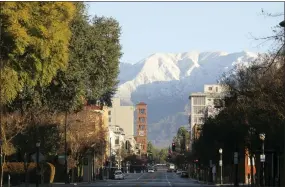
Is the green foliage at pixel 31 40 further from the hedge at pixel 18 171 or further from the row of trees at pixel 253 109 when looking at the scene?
the hedge at pixel 18 171

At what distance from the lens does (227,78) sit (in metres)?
62.6

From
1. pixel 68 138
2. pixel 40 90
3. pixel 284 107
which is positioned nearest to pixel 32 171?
pixel 68 138

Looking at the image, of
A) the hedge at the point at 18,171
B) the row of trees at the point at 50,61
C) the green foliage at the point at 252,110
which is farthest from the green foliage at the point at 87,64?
the hedge at the point at 18,171

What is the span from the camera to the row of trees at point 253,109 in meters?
40.2

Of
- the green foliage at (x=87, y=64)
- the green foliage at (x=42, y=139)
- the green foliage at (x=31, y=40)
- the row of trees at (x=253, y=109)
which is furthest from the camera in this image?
the green foliage at (x=42, y=139)

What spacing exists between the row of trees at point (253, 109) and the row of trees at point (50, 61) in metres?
10.5

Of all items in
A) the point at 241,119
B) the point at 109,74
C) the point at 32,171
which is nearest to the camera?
the point at 109,74

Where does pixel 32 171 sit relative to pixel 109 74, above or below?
below

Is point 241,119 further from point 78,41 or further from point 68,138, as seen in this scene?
point 68,138

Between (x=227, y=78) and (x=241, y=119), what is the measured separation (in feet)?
16.1

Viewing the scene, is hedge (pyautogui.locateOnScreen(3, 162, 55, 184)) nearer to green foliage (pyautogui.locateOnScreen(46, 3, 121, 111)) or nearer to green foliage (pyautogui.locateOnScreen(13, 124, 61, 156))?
green foliage (pyautogui.locateOnScreen(13, 124, 61, 156))

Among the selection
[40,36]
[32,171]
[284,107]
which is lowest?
[32,171]

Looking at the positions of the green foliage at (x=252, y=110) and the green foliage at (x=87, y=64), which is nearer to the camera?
the green foliage at (x=252, y=110)

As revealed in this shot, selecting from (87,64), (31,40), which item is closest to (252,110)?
(87,64)
